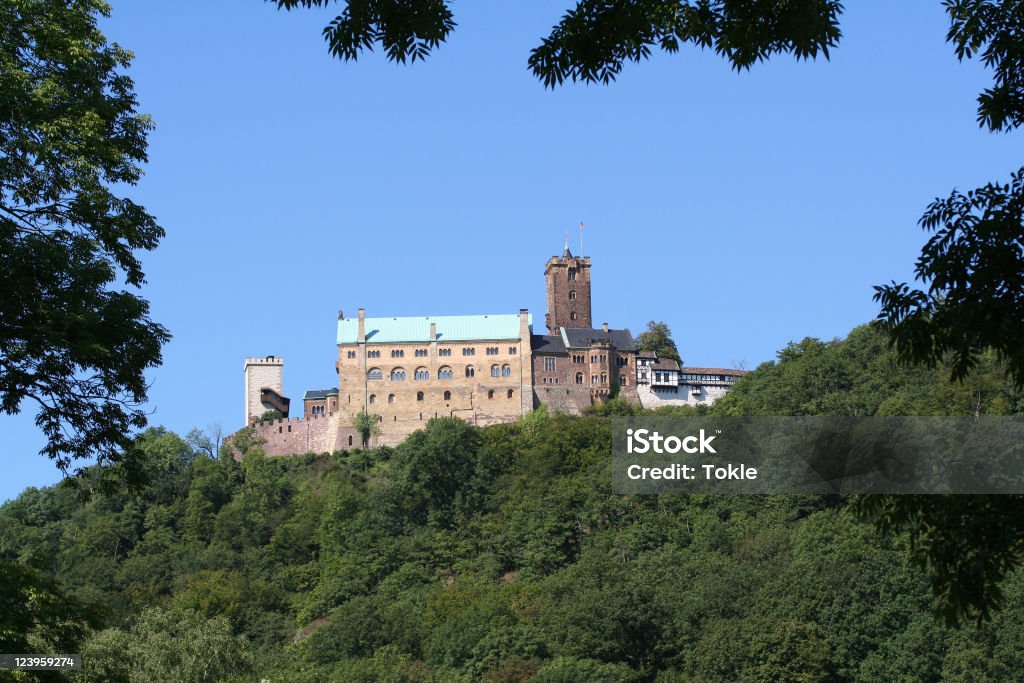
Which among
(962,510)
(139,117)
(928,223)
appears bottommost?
(962,510)

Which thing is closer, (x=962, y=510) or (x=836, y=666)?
(x=962, y=510)

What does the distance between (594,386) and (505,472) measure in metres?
14.3

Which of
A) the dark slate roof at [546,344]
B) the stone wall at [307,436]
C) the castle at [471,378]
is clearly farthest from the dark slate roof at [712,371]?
the stone wall at [307,436]

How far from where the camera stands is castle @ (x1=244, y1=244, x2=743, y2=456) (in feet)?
360

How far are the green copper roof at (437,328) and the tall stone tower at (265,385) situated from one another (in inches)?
255

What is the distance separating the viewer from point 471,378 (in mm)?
111500

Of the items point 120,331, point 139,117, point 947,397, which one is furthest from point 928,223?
point 947,397

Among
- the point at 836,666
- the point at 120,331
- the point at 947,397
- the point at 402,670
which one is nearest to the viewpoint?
the point at 120,331

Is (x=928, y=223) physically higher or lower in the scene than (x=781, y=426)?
lower

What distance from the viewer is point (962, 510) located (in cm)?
1251

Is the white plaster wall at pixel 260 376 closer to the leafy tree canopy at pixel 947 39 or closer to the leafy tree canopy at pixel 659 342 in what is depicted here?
the leafy tree canopy at pixel 659 342

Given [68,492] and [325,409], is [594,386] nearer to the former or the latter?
[325,409]

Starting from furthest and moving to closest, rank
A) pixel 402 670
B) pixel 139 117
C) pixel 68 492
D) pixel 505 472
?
1. pixel 68 492
2. pixel 505 472
3. pixel 402 670
4. pixel 139 117

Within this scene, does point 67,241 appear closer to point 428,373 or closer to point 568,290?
point 428,373
